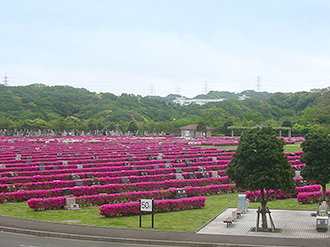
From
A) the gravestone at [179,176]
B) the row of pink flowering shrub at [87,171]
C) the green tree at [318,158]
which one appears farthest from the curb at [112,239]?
the gravestone at [179,176]

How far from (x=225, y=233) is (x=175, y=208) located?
6.53 metres

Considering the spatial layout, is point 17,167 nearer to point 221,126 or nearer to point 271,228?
point 271,228

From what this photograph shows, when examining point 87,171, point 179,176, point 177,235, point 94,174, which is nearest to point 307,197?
point 179,176

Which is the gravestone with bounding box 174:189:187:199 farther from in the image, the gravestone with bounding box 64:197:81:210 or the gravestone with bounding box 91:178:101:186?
the gravestone with bounding box 91:178:101:186

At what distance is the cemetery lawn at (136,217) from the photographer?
22.5m

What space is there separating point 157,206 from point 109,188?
6.82 meters

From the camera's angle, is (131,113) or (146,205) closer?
(146,205)

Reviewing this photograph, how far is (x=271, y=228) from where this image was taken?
2111 centimetres

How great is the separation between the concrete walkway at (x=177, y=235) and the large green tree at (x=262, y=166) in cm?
167

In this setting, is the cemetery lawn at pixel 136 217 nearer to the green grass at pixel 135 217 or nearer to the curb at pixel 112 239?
the green grass at pixel 135 217

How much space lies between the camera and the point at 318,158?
2559 cm

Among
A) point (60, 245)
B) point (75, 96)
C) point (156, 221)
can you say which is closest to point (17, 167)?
point (156, 221)

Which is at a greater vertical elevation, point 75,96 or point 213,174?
point 75,96

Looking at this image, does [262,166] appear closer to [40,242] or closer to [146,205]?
[146,205]
